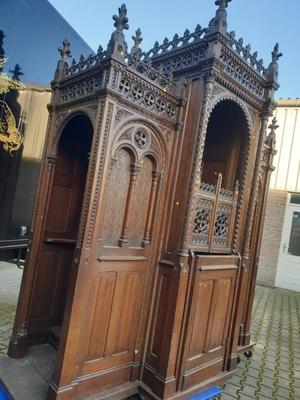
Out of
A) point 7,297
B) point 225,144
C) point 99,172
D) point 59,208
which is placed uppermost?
point 225,144

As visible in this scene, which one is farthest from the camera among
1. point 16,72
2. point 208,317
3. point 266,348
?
point 16,72

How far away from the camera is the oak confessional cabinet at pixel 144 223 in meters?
2.56

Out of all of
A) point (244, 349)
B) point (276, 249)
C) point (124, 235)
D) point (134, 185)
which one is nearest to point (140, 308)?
point (124, 235)

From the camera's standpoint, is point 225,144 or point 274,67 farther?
point 225,144

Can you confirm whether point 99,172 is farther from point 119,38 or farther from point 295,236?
point 295,236

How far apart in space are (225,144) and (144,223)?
1.65 meters

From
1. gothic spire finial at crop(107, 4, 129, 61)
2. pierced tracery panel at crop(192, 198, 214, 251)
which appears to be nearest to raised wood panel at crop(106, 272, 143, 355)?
pierced tracery panel at crop(192, 198, 214, 251)

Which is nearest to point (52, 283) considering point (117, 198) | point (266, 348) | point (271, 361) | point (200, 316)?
point (117, 198)

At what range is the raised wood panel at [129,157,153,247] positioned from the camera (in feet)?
9.72

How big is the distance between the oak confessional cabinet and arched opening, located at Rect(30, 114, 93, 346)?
0.05 feet

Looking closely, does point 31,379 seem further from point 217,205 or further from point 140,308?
point 217,205

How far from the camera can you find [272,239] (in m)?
8.92

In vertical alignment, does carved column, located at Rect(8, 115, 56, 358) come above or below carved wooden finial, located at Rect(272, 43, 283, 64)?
below

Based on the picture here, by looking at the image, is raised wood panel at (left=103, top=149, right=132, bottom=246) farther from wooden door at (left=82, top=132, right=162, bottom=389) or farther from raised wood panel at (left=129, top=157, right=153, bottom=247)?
raised wood panel at (left=129, top=157, right=153, bottom=247)
